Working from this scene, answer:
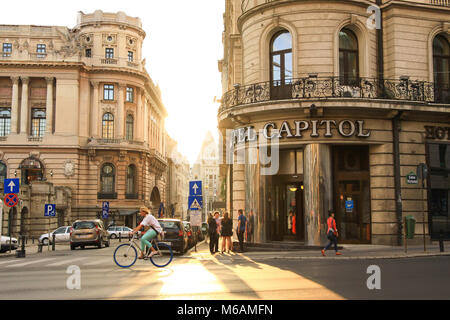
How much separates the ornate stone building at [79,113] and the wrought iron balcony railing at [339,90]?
119ft

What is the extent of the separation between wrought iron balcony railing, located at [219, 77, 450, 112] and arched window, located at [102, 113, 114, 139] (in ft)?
127

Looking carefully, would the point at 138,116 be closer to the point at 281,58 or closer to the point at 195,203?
the point at 195,203

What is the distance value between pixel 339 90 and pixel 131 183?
42.5 meters

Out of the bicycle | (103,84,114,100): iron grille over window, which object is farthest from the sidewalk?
(103,84,114,100): iron grille over window

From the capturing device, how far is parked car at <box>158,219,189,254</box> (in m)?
21.9

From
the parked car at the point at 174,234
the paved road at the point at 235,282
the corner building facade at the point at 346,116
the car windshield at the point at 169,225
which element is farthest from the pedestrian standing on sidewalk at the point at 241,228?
the paved road at the point at 235,282

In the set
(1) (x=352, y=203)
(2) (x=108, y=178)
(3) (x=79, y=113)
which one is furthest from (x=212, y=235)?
(3) (x=79, y=113)

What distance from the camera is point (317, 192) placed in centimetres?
2127

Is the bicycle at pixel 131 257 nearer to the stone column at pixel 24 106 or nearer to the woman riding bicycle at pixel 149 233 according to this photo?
the woman riding bicycle at pixel 149 233

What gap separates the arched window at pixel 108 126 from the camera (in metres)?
59.8

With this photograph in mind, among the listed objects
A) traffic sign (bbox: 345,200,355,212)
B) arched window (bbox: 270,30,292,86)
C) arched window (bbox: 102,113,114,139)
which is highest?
arched window (bbox: 102,113,114,139)

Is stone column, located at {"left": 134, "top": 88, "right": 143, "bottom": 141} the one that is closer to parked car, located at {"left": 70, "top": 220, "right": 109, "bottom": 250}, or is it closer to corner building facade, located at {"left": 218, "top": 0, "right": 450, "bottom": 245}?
parked car, located at {"left": 70, "top": 220, "right": 109, "bottom": 250}

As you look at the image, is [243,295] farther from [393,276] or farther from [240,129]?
[240,129]
